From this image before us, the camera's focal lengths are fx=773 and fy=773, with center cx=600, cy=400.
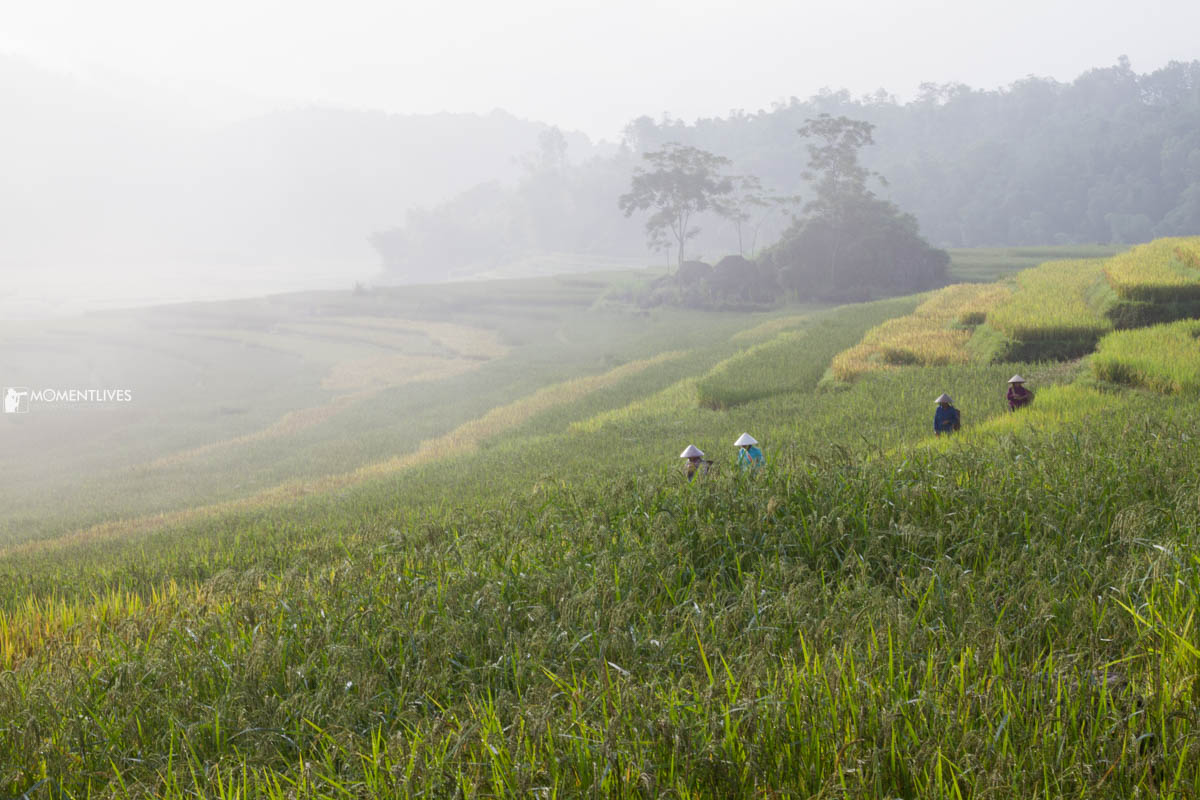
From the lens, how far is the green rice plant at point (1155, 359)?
11.1 m

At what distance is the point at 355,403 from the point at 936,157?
318 feet

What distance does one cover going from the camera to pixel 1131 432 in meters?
6.79

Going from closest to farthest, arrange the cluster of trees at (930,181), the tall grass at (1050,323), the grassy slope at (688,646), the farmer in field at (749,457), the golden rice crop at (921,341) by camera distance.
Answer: the grassy slope at (688,646)
the farmer in field at (749,457)
the tall grass at (1050,323)
the golden rice crop at (921,341)
the cluster of trees at (930,181)

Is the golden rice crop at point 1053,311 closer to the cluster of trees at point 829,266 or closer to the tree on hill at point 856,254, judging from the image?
the tree on hill at point 856,254

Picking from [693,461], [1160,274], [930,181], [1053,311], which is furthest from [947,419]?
[930,181]

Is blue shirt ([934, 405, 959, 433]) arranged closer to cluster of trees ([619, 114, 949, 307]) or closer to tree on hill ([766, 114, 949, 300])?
cluster of trees ([619, 114, 949, 307])

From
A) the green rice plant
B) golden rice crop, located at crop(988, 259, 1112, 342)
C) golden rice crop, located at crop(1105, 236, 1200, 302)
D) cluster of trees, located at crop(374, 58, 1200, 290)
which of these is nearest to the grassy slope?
the green rice plant

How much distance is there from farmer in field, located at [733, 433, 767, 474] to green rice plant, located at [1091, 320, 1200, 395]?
715 centimetres

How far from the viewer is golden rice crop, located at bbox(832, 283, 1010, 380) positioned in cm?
1741

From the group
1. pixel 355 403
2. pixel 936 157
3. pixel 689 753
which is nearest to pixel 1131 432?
pixel 689 753

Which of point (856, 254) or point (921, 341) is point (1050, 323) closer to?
point (921, 341)

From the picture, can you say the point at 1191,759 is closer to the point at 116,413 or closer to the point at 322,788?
the point at 322,788

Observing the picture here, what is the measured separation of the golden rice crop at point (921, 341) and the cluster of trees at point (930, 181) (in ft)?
107

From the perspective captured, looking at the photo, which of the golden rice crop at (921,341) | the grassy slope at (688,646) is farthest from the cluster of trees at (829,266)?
the grassy slope at (688,646)
